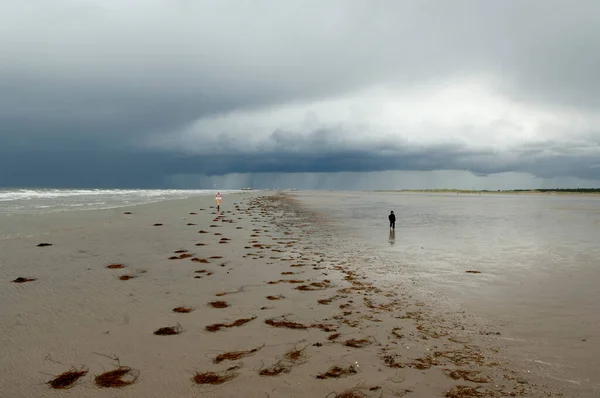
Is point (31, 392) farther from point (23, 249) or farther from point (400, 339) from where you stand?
point (23, 249)

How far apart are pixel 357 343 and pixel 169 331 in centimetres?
349

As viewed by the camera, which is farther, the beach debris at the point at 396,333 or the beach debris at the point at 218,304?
the beach debris at the point at 218,304

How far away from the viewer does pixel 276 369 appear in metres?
5.33

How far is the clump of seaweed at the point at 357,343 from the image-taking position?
6.14m

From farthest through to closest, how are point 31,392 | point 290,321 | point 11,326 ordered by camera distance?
point 290,321 < point 11,326 < point 31,392

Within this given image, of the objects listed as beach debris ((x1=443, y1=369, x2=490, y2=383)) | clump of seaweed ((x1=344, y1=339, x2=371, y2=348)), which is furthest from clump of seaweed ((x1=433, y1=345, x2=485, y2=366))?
clump of seaweed ((x1=344, y1=339, x2=371, y2=348))

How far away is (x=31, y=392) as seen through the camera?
467 cm

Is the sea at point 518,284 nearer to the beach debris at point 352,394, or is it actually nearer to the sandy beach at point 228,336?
the sandy beach at point 228,336

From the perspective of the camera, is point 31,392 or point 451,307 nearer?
point 31,392

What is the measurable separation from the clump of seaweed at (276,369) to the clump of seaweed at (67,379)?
8.33ft

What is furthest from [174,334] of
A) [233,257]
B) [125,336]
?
[233,257]

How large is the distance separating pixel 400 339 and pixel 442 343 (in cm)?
71

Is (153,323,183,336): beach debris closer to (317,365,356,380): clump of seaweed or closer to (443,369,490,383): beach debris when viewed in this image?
(317,365,356,380): clump of seaweed

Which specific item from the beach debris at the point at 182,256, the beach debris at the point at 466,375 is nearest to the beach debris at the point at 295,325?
the beach debris at the point at 466,375
